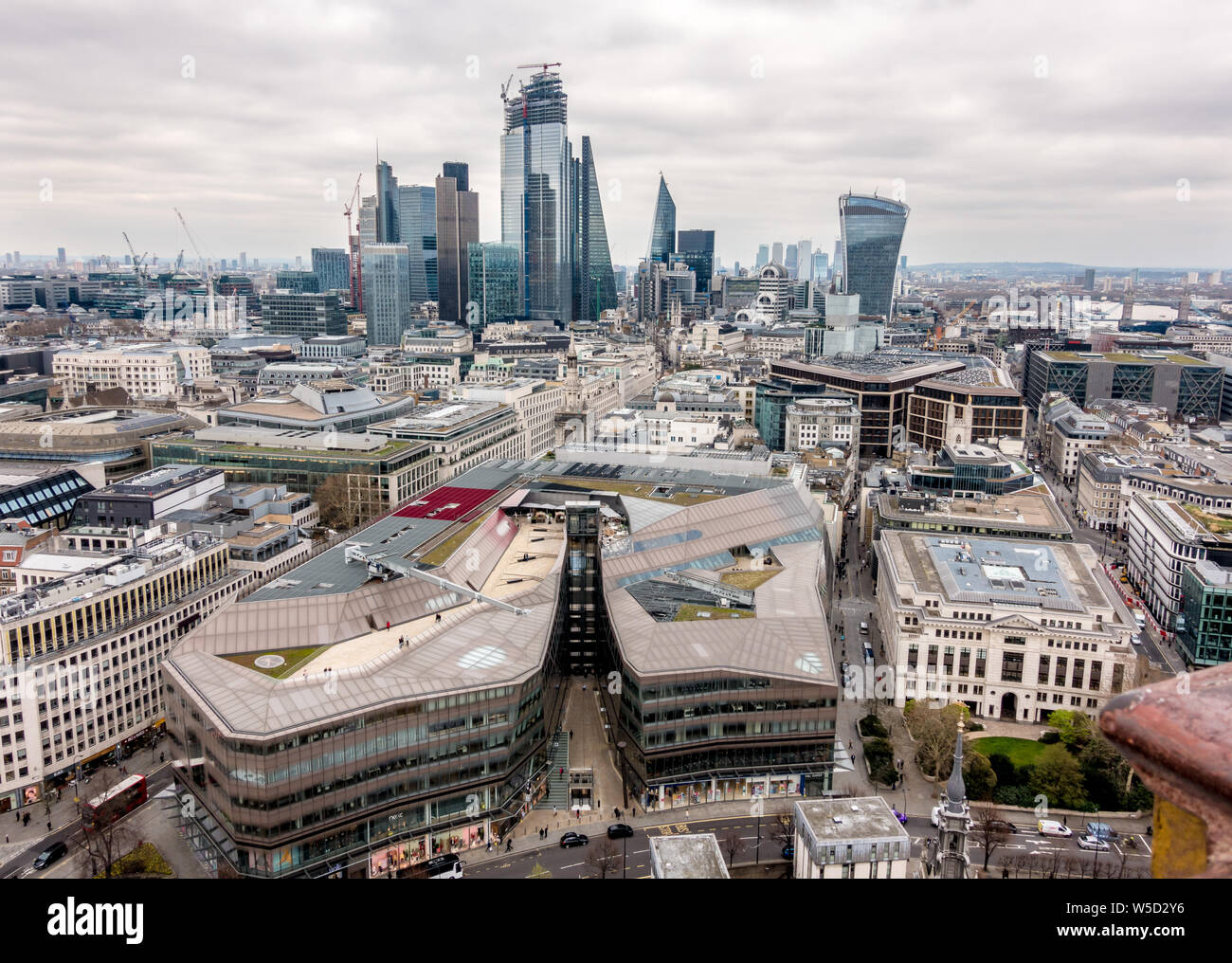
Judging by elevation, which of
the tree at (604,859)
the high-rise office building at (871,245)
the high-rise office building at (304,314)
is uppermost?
the high-rise office building at (871,245)

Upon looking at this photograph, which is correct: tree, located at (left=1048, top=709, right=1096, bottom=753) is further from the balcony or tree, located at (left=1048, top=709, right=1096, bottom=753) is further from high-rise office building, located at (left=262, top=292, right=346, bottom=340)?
high-rise office building, located at (left=262, top=292, right=346, bottom=340)

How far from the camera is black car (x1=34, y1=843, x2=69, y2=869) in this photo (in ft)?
111

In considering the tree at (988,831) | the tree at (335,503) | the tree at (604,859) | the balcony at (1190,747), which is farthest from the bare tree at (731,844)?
the tree at (335,503)

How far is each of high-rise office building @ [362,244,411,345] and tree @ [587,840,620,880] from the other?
147718mm

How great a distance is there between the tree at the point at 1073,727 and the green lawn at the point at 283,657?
109 feet

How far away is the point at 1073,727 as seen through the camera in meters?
44.1

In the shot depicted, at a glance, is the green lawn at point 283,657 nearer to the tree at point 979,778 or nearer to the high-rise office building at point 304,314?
the tree at point 979,778

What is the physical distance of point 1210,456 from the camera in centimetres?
7994

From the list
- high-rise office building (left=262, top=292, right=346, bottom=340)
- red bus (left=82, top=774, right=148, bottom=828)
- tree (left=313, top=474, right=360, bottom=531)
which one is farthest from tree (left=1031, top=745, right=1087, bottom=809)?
high-rise office building (left=262, top=292, right=346, bottom=340)

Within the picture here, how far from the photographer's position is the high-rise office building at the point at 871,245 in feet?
588

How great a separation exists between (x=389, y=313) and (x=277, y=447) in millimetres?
101360

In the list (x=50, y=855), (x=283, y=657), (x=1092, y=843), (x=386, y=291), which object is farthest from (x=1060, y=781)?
(x=386, y=291)
